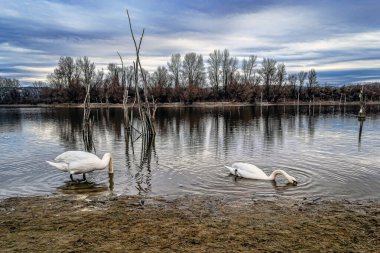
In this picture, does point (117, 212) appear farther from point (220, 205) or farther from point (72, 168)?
point (72, 168)

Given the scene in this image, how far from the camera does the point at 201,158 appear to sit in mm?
18297

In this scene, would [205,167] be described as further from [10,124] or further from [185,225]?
[10,124]

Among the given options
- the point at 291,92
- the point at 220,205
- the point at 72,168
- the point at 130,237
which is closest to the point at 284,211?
the point at 220,205

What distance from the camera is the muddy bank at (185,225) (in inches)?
258

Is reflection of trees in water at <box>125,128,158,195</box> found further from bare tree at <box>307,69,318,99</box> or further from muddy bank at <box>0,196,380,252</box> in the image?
bare tree at <box>307,69,318,99</box>

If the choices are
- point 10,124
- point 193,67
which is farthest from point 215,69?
point 10,124

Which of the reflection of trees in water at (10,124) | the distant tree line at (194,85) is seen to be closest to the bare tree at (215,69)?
the distant tree line at (194,85)

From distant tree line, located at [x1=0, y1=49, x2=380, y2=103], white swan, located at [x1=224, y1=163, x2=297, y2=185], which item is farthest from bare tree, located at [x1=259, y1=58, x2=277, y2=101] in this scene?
white swan, located at [x1=224, y1=163, x2=297, y2=185]

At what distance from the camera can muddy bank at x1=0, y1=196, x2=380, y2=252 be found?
6.56 m

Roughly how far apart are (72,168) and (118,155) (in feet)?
22.5

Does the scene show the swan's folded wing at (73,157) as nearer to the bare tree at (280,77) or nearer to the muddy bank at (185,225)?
the muddy bank at (185,225)

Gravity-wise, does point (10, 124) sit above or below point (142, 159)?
above

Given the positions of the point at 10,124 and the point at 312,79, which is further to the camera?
the point at 312,79

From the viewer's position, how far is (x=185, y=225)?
7.79 metres
